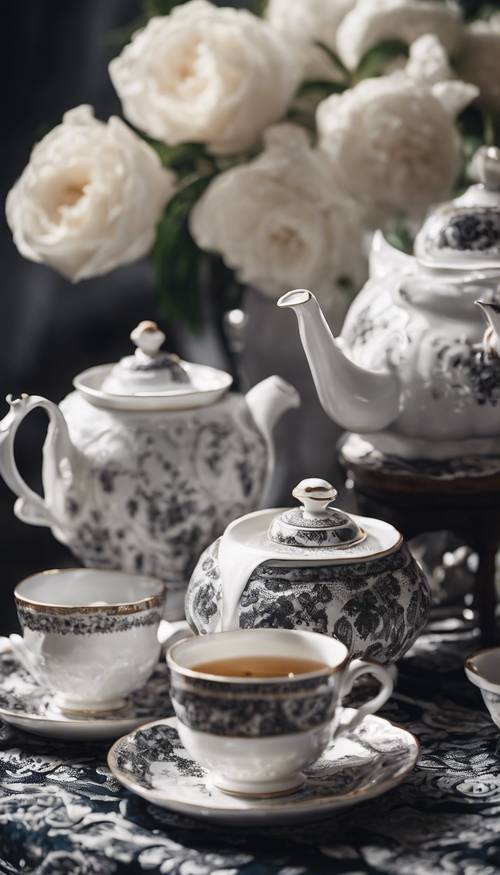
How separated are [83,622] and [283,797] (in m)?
0.19

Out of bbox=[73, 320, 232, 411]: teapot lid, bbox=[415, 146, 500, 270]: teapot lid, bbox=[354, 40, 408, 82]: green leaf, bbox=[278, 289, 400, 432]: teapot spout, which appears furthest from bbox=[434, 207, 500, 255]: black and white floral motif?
bbox=[354, 40, 408, 82]: green leaf

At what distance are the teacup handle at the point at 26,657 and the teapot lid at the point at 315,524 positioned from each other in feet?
0.58

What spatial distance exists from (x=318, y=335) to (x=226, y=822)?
13.7 inches

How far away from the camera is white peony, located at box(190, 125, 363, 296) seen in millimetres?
1260

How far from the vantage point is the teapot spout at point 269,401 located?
115cm

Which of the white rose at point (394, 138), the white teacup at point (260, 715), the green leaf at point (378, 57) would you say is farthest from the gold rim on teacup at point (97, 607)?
the green leaf at point (378, 57)

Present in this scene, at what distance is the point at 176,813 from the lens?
0.84 metres

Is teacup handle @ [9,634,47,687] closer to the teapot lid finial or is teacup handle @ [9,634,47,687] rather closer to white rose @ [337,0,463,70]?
the teapot lid finial

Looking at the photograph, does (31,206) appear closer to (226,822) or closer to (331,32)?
(331,32)

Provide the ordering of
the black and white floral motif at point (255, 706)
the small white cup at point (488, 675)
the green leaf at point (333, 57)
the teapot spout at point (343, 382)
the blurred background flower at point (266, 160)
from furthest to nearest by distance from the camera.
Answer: the green leaf at point (333, 57) < the blurred background flower at point (266, 160) < the teapot spout at point (343, 382) < the small white cup at point (488, 675) < the black and white floral motif at point (255, 706)

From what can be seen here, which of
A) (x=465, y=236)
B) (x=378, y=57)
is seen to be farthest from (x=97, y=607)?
(x=378, y=57)

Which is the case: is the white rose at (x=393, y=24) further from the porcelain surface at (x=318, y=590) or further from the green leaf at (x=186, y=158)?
the porcelain surface at (x=318, y=590)

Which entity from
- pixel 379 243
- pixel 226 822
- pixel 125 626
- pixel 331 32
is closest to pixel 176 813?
pixel 226 822

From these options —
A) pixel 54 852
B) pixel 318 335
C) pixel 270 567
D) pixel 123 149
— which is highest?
pixel 123 149
